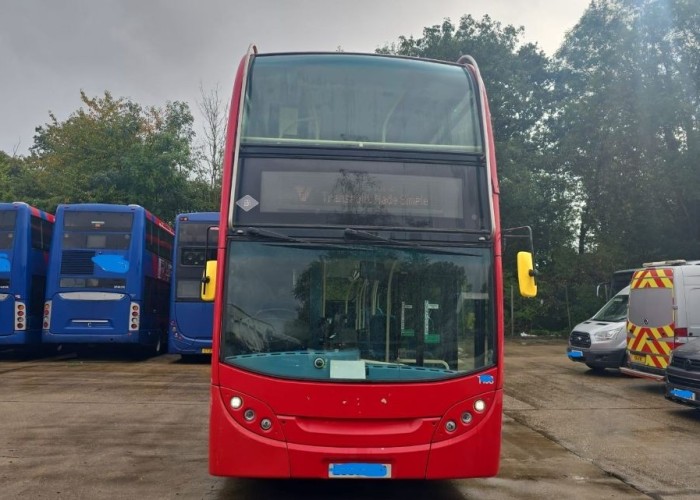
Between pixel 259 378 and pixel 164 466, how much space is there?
98.6 inches

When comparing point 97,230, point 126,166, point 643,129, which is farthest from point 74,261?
point 643,129

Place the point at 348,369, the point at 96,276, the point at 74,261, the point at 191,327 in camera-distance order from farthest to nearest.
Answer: the point at 191,327 < the point at 96,276 < the point at 74,261 < the point at 348,369

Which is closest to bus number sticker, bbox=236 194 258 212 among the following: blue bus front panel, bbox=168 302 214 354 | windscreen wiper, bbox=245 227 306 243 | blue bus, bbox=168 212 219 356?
windscreen wiper, bbox=245 227 306 243

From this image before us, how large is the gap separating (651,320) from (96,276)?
12787 mm

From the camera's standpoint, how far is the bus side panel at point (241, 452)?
527 cm

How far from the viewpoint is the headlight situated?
15586 millimetres

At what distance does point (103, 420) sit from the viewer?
958cm

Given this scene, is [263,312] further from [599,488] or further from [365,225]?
[599,488]

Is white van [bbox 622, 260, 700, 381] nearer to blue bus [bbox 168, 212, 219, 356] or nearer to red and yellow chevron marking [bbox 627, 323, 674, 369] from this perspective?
red and yellow chevron marking [bbox 627, 323, 674, 369]

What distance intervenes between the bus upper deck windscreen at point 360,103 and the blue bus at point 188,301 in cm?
1149

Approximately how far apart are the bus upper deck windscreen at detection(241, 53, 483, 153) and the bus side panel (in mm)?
2377

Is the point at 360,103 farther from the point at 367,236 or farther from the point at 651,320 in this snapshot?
the point at 651,320

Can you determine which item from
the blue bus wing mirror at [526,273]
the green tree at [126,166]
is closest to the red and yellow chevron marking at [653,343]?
the blue bus wing mirror at [526,273]

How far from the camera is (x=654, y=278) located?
13258 millimetres
